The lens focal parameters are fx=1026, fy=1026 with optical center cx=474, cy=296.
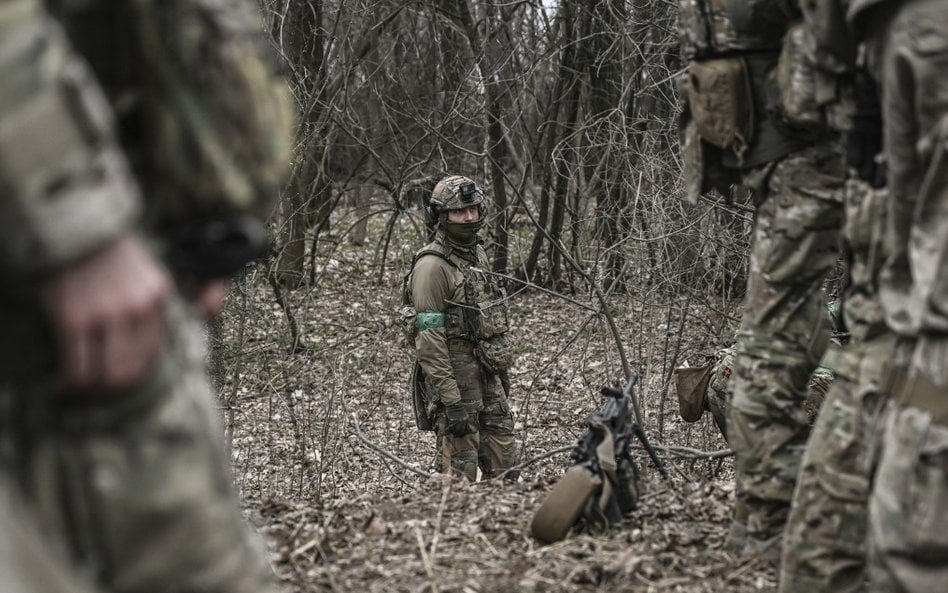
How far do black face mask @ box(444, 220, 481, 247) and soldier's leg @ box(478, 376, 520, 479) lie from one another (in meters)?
1.03

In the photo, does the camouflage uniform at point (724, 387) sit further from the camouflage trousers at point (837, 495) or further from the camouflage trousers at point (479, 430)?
the camouflage trousers at point (837, 495)

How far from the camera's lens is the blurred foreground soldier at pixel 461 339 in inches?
284

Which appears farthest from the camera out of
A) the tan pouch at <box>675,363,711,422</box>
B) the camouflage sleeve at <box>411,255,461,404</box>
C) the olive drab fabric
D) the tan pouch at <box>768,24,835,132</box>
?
the camouflage sleeve at <box>411,255,461,404</box>

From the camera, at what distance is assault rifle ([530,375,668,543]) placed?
13.5 ft

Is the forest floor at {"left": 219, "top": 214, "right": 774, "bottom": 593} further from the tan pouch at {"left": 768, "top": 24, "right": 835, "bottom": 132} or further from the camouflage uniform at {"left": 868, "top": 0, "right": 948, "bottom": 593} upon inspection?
the tan pouch at {"left": 768, "top": 24, "right": 835, "bottom": 132}

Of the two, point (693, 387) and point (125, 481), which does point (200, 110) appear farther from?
point (693, 387)

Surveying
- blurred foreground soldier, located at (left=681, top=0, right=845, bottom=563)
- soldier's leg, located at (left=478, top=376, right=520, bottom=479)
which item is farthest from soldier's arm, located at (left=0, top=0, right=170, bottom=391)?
soldier's leg, located at (left=478, top=376, right=520, bottom=479)

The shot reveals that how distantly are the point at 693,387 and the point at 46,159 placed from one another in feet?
16.1

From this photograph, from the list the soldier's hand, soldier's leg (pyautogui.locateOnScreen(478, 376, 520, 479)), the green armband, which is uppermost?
the soldier's hand

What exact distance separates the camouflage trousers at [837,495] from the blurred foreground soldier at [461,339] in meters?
4.17

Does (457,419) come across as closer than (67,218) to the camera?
No

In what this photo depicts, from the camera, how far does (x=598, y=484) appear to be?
419 cm

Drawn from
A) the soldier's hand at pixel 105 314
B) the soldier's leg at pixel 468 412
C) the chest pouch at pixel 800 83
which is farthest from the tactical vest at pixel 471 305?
the soldier's hand at pixel 105 314

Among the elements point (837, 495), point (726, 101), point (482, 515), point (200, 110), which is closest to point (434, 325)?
point (482, 515)
